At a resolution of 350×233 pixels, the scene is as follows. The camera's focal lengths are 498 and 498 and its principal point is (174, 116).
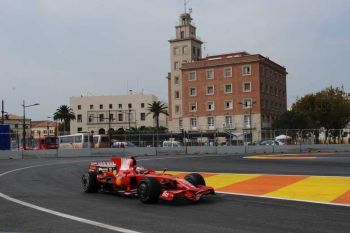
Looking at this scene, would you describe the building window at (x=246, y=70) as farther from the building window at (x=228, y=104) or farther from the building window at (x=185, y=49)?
the building window at (x=185, y=49)

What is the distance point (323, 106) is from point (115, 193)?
261ft

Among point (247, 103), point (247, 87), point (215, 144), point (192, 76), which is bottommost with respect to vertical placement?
point (215, 144)

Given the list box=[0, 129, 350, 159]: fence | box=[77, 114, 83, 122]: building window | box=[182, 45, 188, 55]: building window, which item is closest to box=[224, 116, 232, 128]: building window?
box=[182, 45, 188, 55]: building window

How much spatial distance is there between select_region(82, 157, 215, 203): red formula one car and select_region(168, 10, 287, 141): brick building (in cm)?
8377

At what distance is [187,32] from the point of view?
118625mm

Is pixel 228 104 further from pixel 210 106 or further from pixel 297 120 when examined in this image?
pixel 297 120

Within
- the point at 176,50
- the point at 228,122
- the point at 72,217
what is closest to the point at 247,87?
the point at 228,122

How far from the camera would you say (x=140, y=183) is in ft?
37.7

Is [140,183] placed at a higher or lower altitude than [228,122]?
lower

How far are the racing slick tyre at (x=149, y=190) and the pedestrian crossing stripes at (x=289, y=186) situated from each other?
301 cm

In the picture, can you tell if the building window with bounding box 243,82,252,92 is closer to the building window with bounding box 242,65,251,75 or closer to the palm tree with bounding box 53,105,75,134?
the building window with bounding box 242,65,251,75

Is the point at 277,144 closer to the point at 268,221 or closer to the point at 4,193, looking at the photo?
the point at 4,193

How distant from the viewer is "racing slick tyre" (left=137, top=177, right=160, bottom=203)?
36.4ft

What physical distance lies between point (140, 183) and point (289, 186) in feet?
15.6
